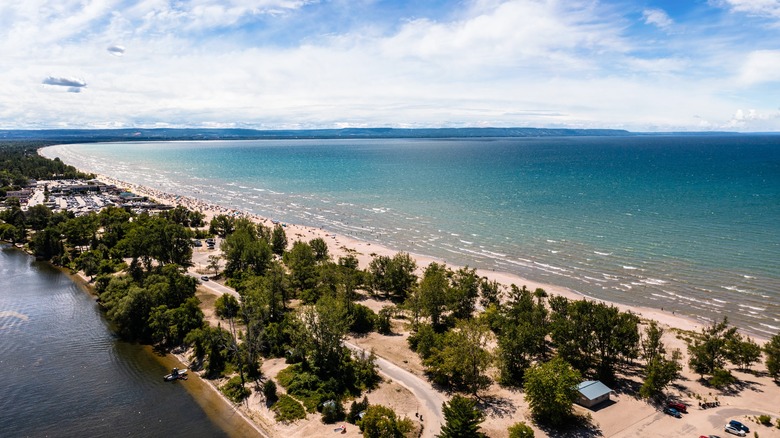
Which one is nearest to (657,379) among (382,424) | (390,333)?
(382,424)

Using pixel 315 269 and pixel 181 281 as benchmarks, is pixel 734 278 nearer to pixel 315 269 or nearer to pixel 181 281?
pixel 315 269

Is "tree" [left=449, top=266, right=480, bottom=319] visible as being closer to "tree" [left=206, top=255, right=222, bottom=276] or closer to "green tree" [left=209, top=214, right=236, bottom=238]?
"tree" [left=206, top=255, right=222, bottom=276]

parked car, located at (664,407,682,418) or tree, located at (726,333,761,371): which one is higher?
tree, located at (726,333,761,371)

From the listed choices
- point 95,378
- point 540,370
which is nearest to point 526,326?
point 540,370

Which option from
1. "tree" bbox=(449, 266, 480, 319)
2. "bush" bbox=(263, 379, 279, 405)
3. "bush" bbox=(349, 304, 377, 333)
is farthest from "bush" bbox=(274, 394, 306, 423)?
"tree" bbox=(449, 266, 480, 319)

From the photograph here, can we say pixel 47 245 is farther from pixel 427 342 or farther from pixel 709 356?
pixel 709 356

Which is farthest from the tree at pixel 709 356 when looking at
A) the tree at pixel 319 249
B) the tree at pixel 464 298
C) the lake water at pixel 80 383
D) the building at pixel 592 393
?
the tree at pixel 319 249
